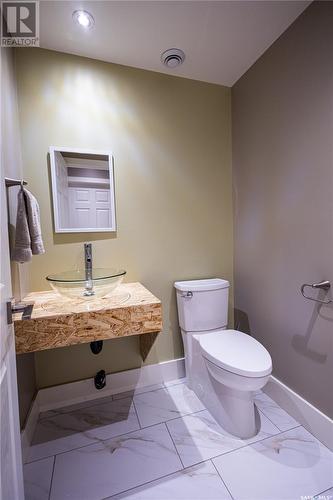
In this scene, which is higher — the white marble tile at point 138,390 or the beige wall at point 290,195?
the beige wall at point 290,195

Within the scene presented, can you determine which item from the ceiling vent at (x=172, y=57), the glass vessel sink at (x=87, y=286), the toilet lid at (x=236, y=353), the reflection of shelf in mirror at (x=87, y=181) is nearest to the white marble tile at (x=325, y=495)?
the toilet lid at (x=236, y=353)

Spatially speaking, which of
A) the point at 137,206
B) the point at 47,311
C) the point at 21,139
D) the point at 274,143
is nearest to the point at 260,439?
the point at 47,311

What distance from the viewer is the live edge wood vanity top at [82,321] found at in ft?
3.48

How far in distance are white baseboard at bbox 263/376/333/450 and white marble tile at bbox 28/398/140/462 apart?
93 centimetres

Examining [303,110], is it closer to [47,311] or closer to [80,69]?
[80,69]

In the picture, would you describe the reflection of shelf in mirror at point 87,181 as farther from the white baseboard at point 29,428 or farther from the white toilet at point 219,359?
the white baseboard at point 29,428

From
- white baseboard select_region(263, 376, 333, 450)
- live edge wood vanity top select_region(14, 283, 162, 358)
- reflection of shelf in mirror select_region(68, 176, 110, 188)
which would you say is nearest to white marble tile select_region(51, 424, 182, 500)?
live edge wood vanity top select_region(14, 283, 162, 358)

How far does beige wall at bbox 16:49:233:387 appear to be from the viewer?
1.51 m

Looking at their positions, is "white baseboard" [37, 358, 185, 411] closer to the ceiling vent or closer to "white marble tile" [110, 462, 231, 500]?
"white marble tile" [110, 462, 231, 500]

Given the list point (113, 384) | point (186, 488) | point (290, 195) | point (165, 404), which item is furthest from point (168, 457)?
point (290, 195)

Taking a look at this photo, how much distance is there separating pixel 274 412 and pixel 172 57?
2.40m

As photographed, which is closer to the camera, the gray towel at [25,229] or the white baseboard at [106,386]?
the gray towel at [25,229]

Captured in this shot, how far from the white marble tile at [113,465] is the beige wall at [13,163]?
0.35 meters

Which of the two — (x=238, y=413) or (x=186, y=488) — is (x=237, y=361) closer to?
(x=238, y=413)
